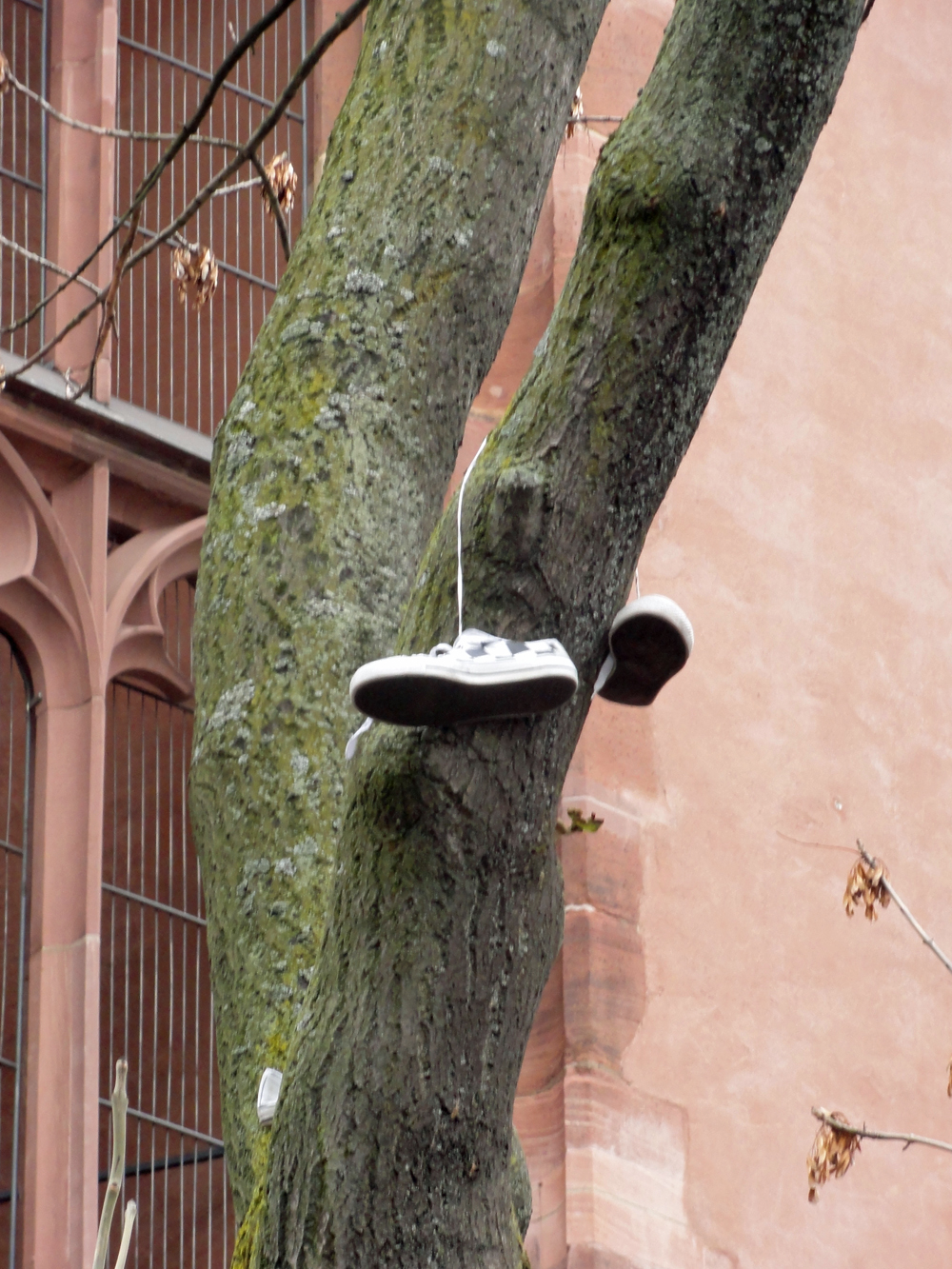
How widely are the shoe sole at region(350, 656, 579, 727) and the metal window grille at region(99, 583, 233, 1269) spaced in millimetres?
4788

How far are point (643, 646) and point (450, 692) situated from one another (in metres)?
0.26

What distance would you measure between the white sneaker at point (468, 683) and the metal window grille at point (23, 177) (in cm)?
448

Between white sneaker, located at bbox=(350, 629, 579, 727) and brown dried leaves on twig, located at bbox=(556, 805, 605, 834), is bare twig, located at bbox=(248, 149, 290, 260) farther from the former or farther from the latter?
brown dried leaves on twig, located at bbox=(556, 805, 605, 834)

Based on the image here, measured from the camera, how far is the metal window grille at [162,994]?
6.91 metres

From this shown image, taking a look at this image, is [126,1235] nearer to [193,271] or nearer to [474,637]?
[474,637]

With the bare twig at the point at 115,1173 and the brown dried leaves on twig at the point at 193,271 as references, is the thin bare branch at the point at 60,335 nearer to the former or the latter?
the brown dried leaves on twig at the point at 193,271

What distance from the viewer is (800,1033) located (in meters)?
5.31

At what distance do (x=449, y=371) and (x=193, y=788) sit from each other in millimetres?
581

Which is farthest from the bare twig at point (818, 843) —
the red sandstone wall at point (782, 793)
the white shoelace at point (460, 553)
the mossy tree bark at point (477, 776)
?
the white shoelace at point (460, 553)

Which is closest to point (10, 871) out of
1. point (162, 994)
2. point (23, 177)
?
point (162, 994)

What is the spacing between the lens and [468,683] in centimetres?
178

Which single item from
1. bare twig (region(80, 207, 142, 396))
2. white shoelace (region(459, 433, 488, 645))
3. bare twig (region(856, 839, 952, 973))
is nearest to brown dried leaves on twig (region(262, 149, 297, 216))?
bare twig (region(80, 207, 142, 396))

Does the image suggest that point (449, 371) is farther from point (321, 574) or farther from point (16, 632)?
point (16, 632)

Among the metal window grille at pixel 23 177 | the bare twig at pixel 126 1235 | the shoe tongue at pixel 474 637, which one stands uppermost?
the metal window grille at pixel 23 177
